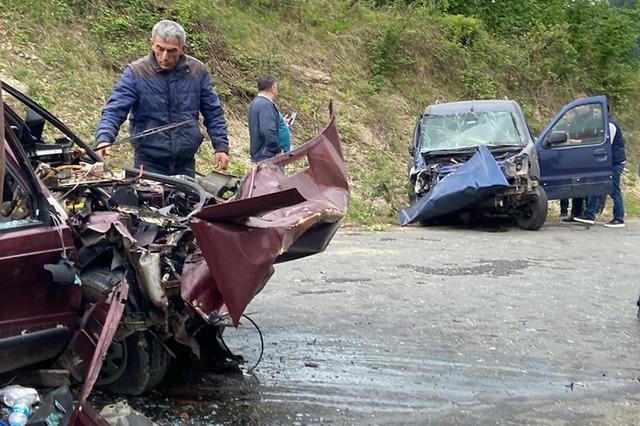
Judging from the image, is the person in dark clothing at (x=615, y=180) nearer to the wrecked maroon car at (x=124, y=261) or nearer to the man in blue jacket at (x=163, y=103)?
the man in blue jacket at (x=163, y=103)

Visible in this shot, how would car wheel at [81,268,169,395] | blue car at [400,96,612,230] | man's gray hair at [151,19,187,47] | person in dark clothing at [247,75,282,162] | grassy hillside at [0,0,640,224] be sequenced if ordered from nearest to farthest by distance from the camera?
car wheel at [81,268,169,395]
man's gray hair at [151,19,187,47]
person in dark clothing at [247,75,282,162]
blue car at [400,96,612,230]
grassy hillside at [0,0,640,224]

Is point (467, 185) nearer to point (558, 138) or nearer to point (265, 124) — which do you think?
point (558, 138)

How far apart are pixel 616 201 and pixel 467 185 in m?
3.58

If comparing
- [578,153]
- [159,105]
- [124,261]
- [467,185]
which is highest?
[159,105]

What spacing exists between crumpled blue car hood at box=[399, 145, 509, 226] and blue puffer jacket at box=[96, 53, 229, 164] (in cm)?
658

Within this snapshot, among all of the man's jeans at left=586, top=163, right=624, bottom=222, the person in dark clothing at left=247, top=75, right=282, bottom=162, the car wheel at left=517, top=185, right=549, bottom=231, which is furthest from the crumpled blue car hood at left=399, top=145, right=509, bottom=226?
the person in dark clothing at left=247, top=75, right=282, bottom=162

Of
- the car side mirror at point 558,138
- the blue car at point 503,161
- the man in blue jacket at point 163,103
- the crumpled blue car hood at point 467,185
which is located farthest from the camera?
the car side mirror at point 558,138

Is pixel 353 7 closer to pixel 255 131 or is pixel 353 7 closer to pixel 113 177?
pixel 255 131

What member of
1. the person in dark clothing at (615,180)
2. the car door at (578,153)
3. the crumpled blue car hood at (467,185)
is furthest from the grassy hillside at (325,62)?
the person in dark clothing at (615,180)

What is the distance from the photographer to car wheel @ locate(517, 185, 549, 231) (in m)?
12.9

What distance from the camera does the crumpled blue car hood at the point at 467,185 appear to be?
12.4 metres

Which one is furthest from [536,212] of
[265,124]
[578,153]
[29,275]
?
[29,275]

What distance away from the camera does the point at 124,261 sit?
4.41 m

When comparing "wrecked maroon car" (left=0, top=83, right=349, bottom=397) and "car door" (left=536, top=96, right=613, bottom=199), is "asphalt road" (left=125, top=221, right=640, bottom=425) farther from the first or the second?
"car door" (left=536, top=96, right=613, bottom=199)
